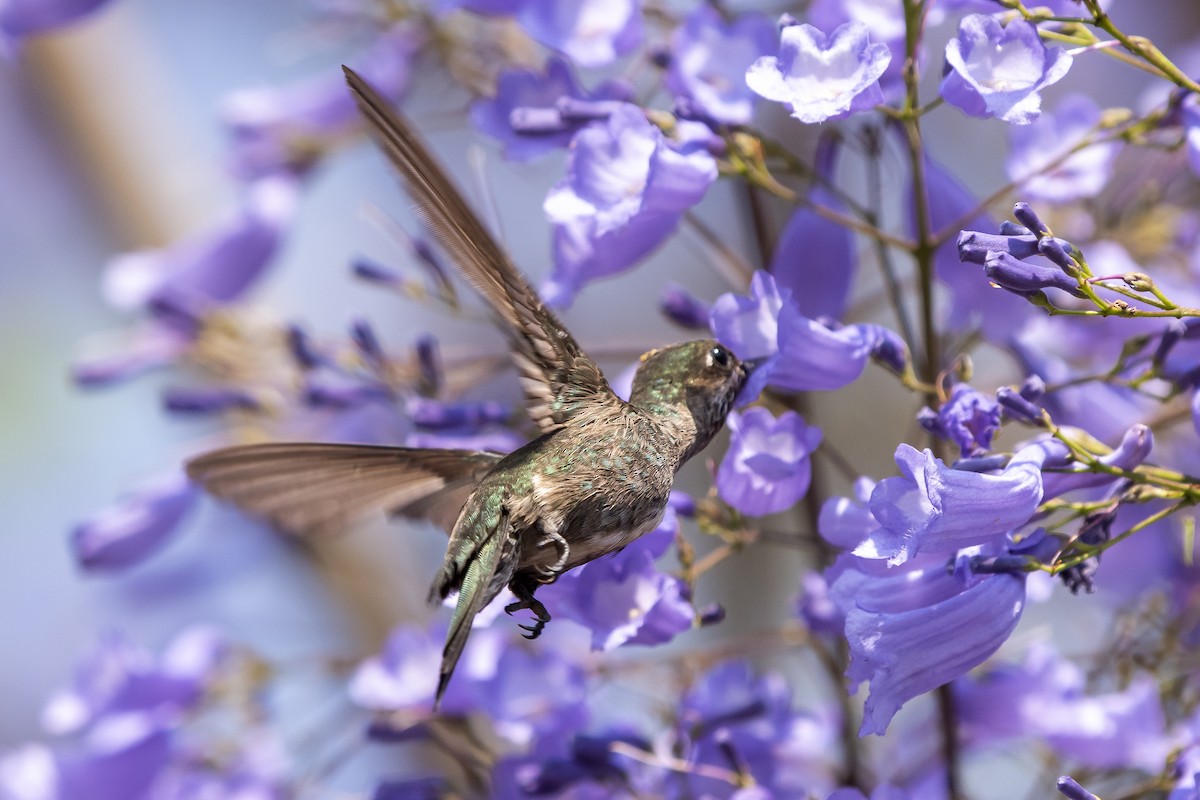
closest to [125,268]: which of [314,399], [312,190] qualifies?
[312,190]

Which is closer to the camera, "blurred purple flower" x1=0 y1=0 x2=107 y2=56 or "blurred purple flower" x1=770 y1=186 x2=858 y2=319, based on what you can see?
"blurred purple flower" x1=770 y1=186 x2=858 y2=319

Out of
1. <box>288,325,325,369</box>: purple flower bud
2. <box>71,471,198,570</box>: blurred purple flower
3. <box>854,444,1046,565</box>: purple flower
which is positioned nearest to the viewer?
<box>854,444,1046,565</box>: purple flower

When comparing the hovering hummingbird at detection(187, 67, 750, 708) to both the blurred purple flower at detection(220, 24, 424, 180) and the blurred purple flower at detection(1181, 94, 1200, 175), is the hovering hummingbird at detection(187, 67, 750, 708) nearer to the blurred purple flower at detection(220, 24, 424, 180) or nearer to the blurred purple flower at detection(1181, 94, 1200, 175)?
the blurred purple flower at detection(1181, 94, 1200, 175)

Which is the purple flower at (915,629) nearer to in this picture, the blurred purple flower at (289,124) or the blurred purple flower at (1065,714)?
the blurred purple flower at (1065,714)

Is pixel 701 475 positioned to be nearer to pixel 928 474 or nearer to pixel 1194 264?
pixel 1194 264

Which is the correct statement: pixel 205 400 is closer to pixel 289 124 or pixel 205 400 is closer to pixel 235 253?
pixel 235 253

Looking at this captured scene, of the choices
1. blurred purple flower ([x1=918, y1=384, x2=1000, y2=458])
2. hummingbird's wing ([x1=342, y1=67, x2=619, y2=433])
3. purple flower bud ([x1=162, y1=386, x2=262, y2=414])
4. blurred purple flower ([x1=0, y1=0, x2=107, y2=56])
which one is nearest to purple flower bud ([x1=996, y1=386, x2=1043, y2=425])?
blurred purple flower ([x1=918, y1=384, x2=1000, y2=458])

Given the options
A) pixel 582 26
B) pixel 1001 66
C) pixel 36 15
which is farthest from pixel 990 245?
pixel 36 15
